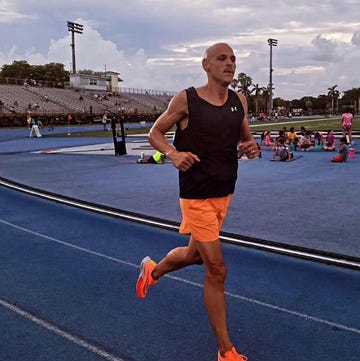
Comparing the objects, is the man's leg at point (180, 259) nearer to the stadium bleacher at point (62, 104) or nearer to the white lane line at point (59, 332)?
the white lane line at point (59, 332)

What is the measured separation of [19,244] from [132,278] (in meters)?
2.10

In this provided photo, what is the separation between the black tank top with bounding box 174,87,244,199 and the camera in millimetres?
3008

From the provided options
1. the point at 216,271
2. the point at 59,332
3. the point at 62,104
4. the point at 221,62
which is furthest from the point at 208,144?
the point at 62,104

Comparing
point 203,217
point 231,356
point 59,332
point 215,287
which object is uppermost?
point 203,217

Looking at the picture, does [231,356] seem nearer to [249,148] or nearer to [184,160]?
[184,160]

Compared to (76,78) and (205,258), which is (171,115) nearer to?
(205,258)

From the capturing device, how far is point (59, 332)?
11.3 feet

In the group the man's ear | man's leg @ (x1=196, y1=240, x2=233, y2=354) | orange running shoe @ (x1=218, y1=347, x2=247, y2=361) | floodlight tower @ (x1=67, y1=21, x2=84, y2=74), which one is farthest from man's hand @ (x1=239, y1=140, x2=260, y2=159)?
floodlight tower @ (x1=67, y1=21, x2=84, y2=74)

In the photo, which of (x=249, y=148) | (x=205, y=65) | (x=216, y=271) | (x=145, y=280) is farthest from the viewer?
(x=145, y=280)

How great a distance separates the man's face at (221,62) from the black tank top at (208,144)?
0.56 ft

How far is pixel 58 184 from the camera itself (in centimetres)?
1091

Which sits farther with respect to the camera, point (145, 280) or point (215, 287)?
point (145, 280)

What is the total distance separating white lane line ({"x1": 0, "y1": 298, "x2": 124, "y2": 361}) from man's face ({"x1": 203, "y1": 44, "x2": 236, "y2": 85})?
6.74ft

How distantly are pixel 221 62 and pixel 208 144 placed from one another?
572mm
